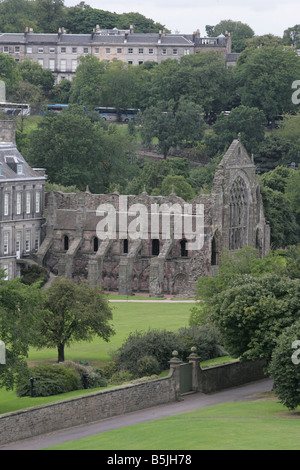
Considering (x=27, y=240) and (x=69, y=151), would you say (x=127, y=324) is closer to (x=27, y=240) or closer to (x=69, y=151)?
(x=27, y=240)

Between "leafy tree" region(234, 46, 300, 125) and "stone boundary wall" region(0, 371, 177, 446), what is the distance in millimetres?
121817

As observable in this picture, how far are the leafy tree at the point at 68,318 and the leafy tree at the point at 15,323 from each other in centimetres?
882

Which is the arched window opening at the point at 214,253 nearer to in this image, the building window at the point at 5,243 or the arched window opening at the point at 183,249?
the arched window opening at the point at 183,249

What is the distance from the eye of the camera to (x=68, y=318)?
70750 millimetres

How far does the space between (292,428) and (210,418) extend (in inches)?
215

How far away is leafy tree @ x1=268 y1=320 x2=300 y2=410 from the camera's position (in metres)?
57.4

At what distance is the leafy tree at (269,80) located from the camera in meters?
182

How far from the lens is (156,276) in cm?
10181

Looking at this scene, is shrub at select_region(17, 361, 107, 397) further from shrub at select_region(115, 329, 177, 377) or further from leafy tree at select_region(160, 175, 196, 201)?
leafy tree at select_region(160, 175, 196, 201)

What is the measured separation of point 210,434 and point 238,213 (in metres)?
61.1

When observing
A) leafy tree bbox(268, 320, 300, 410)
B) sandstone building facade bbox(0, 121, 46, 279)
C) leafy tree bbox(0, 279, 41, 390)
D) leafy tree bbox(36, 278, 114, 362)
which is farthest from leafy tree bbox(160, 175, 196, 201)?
leafy tree bbox(268, 320, 300, 410)

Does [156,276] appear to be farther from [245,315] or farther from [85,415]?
[85,415]

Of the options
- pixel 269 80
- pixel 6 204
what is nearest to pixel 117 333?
pixel 6 204

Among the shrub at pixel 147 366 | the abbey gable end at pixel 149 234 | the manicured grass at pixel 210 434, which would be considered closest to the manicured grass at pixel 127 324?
the shrub at pixel 147 366
